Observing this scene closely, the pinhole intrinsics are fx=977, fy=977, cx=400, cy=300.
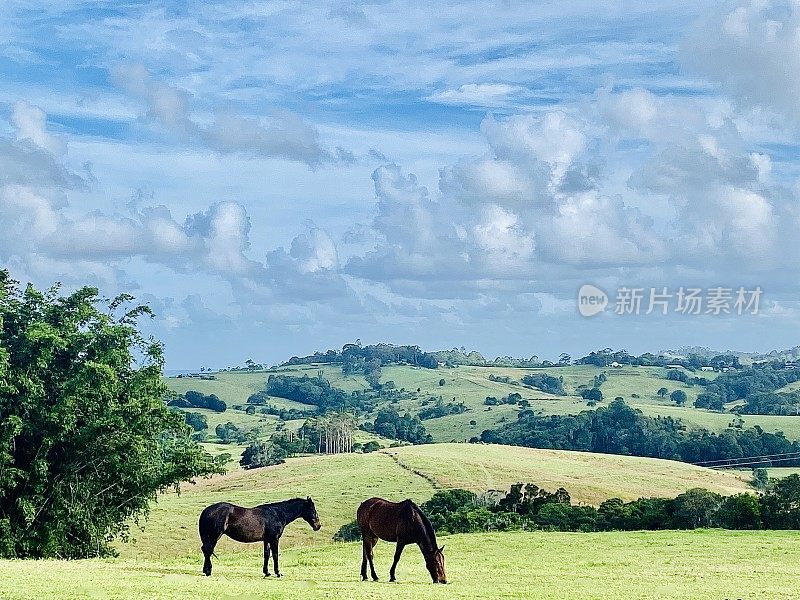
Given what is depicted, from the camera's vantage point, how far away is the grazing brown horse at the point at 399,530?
2722 centimetres

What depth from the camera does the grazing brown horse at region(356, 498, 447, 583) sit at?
27219 mm

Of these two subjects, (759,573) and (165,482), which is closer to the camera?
(759,573)

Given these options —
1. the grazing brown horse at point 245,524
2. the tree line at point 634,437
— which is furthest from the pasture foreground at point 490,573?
the tree line at point 634,437

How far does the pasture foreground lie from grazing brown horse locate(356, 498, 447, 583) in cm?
63

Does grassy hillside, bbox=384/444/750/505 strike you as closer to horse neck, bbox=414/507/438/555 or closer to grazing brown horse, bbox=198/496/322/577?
grazing brown horse, bbox=198/496/322/577

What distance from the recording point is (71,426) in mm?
37188

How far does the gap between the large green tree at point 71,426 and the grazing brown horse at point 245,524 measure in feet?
35.2

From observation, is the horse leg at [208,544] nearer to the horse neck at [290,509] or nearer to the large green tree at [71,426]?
the horse neck at [290,509]

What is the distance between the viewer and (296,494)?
320 feet

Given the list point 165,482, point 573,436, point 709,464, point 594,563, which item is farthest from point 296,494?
point 573,436

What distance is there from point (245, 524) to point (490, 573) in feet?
26.2

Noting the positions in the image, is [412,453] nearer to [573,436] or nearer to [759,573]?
[573,436]

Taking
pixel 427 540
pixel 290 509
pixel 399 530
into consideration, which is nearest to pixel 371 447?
pixel 290 509

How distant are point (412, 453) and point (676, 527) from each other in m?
68.0
